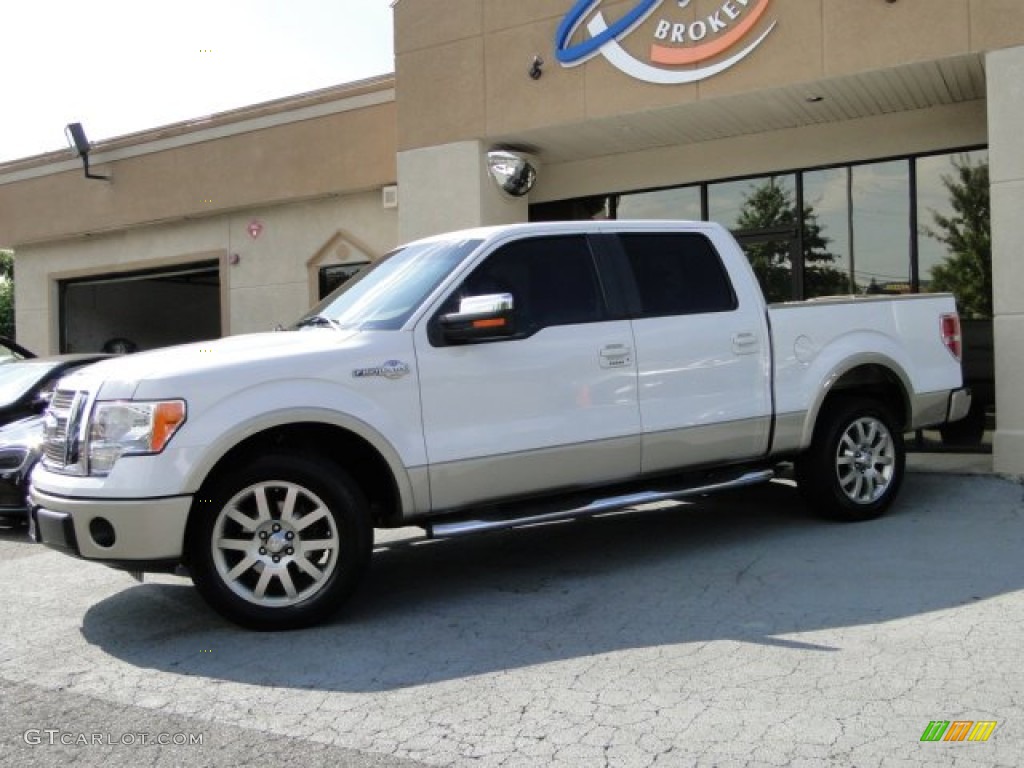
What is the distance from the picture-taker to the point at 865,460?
689 cm

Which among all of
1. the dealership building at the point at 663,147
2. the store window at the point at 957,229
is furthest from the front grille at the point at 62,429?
the store window at the point at 957,229

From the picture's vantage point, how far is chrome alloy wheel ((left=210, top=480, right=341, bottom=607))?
4750 millimetres

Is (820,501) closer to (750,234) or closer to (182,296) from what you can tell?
(750,234)

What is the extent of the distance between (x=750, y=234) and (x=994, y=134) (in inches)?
133

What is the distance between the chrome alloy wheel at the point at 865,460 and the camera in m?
6.79

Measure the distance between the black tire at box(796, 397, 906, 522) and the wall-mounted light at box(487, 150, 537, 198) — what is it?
5873 mm

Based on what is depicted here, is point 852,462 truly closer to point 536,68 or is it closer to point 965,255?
point 965,255

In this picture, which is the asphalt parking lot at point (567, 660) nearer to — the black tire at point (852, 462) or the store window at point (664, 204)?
the black tire at point (852, 462)

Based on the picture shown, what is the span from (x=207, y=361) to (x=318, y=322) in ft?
3.28

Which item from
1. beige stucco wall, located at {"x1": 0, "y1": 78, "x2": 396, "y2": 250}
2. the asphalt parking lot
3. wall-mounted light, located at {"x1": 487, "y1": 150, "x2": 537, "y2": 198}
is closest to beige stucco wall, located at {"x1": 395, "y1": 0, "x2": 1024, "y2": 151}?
Result: wall-mounted light, located at {"x1": 487, "y1": 150, "x2": 537, "y2": 198}

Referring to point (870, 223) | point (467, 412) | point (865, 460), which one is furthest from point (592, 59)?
point (467, 412)

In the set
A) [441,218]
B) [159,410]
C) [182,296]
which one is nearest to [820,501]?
[159,410]

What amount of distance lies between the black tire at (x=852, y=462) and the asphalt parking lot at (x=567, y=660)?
11.5 inches

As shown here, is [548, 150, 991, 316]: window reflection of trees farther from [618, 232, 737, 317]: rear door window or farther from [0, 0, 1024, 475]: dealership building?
[618, 232, 737, 317]: rear door window
